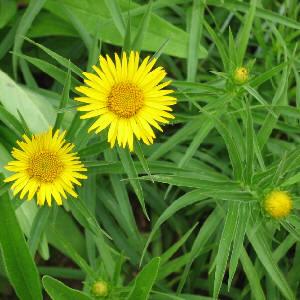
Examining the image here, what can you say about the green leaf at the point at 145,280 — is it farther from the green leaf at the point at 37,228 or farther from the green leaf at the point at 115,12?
the green leaf at the point at 115,12

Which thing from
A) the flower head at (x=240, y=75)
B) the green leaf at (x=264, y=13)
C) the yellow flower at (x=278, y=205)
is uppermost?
the green leaf at (x=264, y=13)

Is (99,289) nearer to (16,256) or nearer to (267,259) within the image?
(16,256)

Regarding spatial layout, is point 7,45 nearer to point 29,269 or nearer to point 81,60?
point 81,60

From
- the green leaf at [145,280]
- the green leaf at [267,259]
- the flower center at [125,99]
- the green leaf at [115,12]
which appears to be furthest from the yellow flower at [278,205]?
the green leaf at [115,12]

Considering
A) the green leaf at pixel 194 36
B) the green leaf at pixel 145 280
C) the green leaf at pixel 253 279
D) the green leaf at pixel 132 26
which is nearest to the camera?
the green leaf at pixel 145 280

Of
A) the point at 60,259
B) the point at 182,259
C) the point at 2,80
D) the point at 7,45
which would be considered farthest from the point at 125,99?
the point at 60,259

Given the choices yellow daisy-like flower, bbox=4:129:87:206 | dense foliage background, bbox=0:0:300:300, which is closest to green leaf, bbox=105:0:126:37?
dense foliage background, bbox=0:0:300:300

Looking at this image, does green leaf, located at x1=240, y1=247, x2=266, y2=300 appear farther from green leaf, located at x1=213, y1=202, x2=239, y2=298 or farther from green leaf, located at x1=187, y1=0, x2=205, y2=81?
green leaf, located at x1=187, y1=0, x2=205, y2=81
